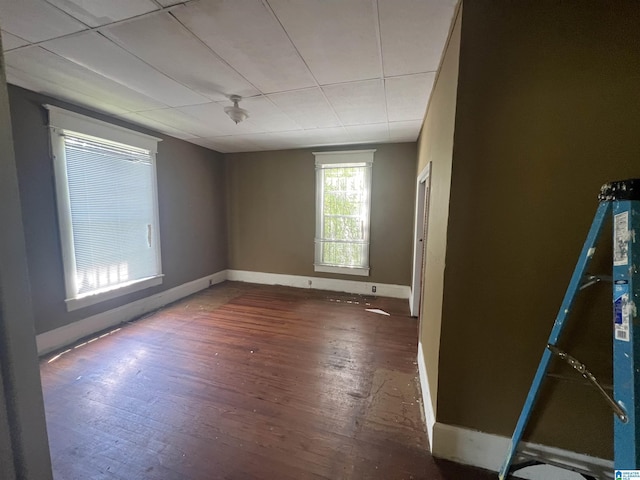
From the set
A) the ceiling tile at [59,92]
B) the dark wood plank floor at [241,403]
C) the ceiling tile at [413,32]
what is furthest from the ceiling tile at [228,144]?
the ceiling tile at [413,32]

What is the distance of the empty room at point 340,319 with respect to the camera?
1212 mm

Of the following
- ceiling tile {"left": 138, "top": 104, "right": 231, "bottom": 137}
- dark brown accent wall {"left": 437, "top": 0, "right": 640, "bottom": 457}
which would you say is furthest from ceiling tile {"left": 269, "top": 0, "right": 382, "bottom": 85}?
ceiling tile {"left": 138, "top": 104, "right": 231, "bottom": 137}

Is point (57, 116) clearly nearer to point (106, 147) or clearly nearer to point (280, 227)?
point (106, 147)

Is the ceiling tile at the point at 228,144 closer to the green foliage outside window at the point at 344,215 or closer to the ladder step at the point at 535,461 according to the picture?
the green foliage outside window at the point at 344,215

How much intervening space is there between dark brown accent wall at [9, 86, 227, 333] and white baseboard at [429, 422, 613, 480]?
361 cm

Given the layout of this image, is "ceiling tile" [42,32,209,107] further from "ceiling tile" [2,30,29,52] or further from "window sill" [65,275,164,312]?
"window sill" [65,275,164,312]

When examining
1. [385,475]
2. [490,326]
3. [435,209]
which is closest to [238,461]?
[385,475]

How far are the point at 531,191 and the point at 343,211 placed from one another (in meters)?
3.38

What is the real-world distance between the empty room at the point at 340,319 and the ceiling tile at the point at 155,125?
86 millimetres

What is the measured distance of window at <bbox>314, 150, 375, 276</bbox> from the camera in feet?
14.7

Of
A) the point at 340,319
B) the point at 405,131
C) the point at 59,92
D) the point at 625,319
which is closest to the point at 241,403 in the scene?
the point at 340,319

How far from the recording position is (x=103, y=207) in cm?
316

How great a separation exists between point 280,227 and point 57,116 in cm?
314

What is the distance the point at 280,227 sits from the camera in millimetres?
5000
